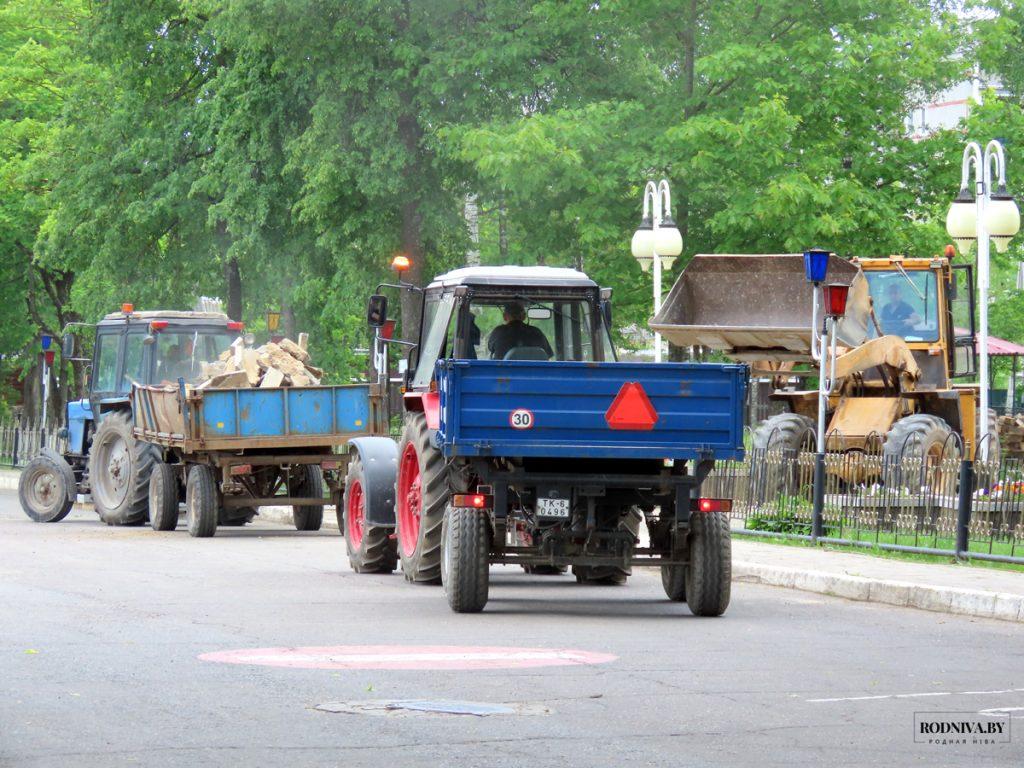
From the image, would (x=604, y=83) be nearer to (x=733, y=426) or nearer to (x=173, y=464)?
(x=173, y=464)

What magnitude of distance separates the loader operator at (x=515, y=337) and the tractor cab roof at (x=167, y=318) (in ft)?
39.7

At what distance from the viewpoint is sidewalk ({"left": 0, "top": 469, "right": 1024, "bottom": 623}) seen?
13.7 metres

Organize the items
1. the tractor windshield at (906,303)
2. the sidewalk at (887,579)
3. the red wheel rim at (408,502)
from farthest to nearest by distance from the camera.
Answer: the tractor windshield at (906,303), the red wheel rim at (408,502), the sidewalk at (887,579)

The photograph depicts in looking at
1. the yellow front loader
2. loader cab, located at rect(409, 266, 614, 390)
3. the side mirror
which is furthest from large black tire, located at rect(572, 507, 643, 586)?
the yellow front loader

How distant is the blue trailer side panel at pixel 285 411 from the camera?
2206cm

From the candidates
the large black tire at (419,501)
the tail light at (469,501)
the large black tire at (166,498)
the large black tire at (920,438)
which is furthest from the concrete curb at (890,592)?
the large black tire at (166,498)

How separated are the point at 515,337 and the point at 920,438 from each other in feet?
24.0

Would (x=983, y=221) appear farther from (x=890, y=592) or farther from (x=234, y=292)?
(x=234, y=292)

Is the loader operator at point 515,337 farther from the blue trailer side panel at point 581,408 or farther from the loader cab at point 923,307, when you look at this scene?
the loader cab at point 923,307

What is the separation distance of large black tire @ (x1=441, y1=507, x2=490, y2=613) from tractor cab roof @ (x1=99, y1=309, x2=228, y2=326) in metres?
13.8

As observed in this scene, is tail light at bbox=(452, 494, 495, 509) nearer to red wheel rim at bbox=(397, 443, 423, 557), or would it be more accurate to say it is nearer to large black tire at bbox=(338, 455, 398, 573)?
red wheel rim at bbox=(397, 443, 423, 557)

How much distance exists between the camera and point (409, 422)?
14977 mm

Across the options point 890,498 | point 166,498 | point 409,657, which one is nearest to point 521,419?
point 409,657

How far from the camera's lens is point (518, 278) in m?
14.7
